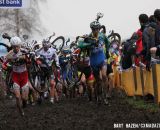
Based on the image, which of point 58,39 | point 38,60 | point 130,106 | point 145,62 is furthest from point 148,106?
point 58,39

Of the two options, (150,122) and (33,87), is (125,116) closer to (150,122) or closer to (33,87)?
(150,122)

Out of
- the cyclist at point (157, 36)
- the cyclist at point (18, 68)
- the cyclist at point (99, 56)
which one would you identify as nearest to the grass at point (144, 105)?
the cyclist at point (99, 56)

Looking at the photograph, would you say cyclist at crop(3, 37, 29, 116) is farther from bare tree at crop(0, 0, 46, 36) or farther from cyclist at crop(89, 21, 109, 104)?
bare tree at crop(0, 0, 46, 36)

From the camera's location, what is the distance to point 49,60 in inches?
847

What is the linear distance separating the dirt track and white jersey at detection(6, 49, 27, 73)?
111 centimetres

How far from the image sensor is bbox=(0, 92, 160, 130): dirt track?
13445 mm

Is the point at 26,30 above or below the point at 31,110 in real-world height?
above

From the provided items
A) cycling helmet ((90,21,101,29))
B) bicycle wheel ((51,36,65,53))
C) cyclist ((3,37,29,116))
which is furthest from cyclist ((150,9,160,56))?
bicycle wheel ((51,36,65,53))

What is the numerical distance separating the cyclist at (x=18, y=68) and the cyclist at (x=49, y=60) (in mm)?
3918

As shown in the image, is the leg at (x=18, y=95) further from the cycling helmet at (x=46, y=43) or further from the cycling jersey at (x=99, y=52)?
the cycling helmet at (x=46, y=43)

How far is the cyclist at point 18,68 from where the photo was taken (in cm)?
1681

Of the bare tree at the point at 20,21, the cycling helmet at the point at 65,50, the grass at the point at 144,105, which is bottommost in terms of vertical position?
the grass at the point at 144,105

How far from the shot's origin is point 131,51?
66.0ft

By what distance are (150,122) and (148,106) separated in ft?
11.2
